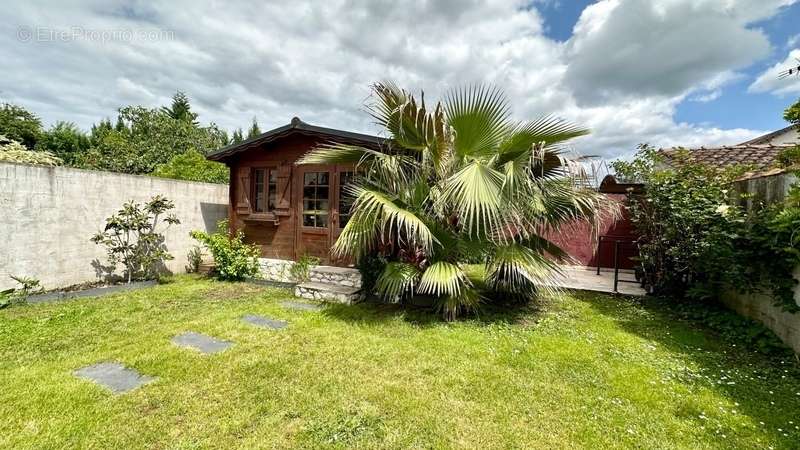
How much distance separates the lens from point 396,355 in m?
3.21

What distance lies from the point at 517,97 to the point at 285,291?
14.8ft

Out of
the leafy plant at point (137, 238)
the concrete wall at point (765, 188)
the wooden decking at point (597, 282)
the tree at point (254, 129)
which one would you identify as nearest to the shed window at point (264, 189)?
the leafy plant at point (137, 238)

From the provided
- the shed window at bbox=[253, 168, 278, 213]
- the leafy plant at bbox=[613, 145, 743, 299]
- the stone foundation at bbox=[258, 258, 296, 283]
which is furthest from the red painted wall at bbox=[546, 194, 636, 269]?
the shed window at bbox=[253, 168, 278, 213]

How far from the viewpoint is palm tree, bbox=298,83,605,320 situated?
3.87 m

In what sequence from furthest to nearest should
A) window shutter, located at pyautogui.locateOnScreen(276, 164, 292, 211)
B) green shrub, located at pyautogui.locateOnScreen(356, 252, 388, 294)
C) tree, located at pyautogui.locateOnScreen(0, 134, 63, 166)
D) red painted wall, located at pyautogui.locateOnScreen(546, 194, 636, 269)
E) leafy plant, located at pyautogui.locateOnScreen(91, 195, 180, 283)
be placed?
red painted wall, located at pyautogui.locateOnScreen(546, 194, 636, 269), window shutter, located at pyautogui.locateOnScreen(276, 164, 292, 211), leafy plant, located at pyautogui.locateOnScreen(91, 195, 180, 283), tree, located at pyautogui.locateOnScreen(0, 134, 63, 166), green shrub, located at pyautogui.locateOnScreen(356, 252, 388, 294)

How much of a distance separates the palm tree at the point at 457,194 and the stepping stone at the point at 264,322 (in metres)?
1.13

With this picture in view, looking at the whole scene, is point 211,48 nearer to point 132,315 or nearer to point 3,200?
point 3,200

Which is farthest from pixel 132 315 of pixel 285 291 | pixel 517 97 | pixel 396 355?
pixel 517 97

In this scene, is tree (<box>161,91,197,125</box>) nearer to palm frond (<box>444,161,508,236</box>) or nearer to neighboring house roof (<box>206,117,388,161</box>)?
neighboring house roof (<box>206,117,388,161</box>)

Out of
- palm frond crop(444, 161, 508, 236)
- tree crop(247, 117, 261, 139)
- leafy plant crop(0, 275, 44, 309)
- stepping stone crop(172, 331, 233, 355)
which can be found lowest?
stepping stone crop(172, 331, 233, 355)

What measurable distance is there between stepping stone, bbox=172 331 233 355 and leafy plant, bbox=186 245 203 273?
4154mm

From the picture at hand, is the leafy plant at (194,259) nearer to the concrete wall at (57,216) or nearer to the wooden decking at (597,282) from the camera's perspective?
the concrete wall at (57,216)

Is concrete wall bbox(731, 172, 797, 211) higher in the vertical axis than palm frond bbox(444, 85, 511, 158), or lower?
lower

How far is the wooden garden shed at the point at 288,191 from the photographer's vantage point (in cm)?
611
